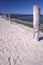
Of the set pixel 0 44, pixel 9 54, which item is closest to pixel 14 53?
pixel 9 54

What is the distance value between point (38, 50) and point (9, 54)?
1727 millimetres

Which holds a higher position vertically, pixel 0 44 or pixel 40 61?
pixel 0 44

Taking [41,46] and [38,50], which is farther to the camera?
[41,46]

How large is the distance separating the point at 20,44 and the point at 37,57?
5.95 feet

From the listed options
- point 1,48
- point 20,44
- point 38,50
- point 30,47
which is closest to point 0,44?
point 1,48

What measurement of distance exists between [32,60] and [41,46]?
1.90 metres

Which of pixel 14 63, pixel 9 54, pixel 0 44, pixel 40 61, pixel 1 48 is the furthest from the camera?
pixel 0 44

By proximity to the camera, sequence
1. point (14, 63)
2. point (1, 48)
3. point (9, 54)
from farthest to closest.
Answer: point (1, 48)
point (9, 54)
point (14, 63)

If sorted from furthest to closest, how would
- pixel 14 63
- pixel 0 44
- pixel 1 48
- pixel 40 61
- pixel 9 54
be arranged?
pixel 0 44 < pixel 1 48 < pixel 9 54 < pixel 40 61 < pixel 14 63

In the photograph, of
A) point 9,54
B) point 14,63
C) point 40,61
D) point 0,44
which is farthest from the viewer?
point 0,44

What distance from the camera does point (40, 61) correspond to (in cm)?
579

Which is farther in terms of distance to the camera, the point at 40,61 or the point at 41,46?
the point at 41,46

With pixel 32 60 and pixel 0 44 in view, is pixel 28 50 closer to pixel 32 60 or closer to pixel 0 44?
pixel 32 60

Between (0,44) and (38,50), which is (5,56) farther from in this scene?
(38,50)
